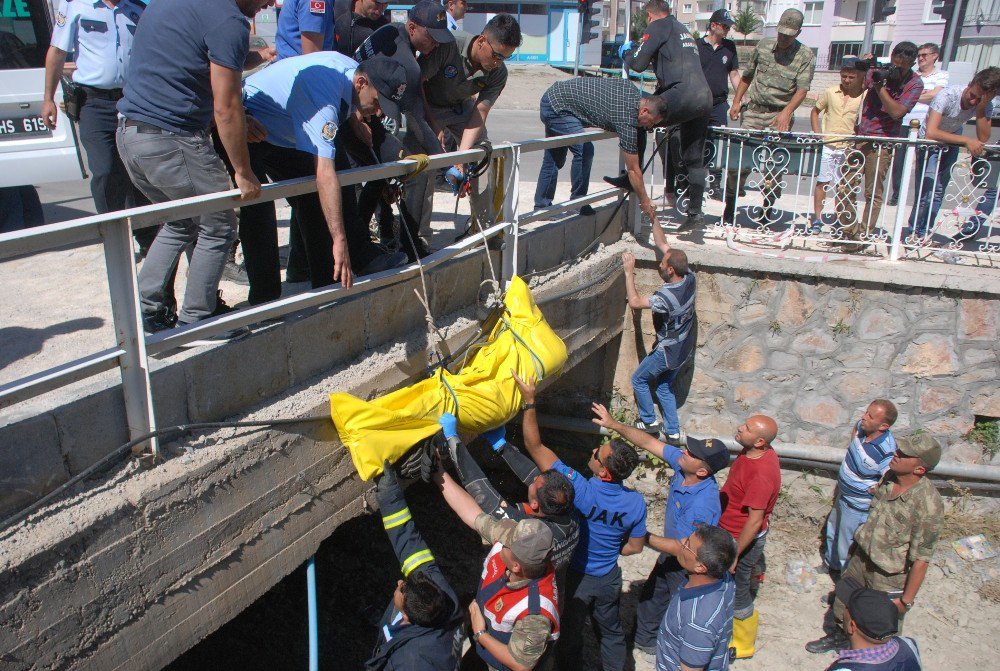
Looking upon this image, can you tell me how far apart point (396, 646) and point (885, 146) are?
18.2 feet

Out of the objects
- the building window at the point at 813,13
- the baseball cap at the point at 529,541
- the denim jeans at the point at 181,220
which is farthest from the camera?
the building window at the point at 813,13

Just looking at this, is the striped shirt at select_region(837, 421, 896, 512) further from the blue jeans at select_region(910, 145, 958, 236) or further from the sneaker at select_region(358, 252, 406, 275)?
the sneaker at select_region(358, 252, 406, 275)

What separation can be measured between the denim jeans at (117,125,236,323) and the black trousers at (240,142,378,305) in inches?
8.9

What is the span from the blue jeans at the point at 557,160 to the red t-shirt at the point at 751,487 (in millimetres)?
2506

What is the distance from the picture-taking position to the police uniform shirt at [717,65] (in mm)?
6965

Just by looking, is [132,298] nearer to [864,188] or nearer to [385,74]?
[385,74]

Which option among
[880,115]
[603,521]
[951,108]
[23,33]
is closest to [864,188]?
[880,115]

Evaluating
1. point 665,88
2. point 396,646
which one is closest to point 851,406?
point 665,88

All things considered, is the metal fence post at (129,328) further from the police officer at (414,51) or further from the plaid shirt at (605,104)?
the plaid shirt at (605,104)

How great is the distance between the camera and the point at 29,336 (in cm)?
377

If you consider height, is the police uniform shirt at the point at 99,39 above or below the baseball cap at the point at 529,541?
above

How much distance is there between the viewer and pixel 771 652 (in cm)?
571

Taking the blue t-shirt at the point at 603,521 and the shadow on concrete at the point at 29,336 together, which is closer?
the shadow on concrete at the point at 29,336

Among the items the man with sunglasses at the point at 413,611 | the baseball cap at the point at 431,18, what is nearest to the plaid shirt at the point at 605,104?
the baseball cap at the point at 431,18
